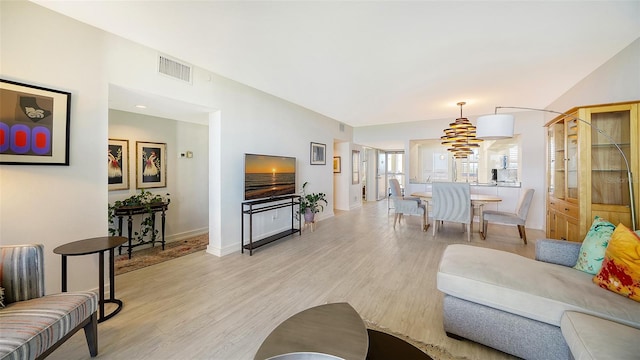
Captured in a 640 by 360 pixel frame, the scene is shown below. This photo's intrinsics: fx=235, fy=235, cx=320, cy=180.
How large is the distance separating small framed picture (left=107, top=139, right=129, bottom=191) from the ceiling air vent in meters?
1.68

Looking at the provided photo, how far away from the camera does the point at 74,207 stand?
2.17m

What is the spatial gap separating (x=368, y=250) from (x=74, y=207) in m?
3.50

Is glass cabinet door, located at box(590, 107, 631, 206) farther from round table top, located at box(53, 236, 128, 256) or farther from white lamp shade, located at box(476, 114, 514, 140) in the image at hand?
round table top, located at box(53, 236, 128, 256)

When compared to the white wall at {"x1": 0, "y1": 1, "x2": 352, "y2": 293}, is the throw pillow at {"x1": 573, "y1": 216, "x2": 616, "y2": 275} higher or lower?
lower

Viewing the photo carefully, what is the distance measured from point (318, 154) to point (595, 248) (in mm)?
4594

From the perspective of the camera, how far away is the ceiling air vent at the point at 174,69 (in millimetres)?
2723

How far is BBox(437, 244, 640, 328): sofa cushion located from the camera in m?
1.36

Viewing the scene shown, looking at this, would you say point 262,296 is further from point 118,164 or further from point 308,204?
point 118,164

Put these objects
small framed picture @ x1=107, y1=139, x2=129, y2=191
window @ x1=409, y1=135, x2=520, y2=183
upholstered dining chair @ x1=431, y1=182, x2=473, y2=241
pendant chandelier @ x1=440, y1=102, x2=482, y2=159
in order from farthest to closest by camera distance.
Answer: window @ x1=409, y1=135, x2=520, y2=183 < pendant chandelier @ x1=440, y1=102, x2=482, y2=159 < upholstered dining chair @ x1=431, y1=182, x2=473, y2=241 < small framed picture @ x1=107, y1=139, x2=129, y2=191

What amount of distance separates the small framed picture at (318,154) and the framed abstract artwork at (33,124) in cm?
398

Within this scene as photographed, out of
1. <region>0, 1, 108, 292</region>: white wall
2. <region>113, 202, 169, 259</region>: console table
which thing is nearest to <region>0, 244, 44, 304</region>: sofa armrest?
<region>0, 1, 108, 292</region>: white wall

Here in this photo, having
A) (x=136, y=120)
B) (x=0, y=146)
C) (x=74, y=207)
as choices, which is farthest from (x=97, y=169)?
(x=136, y=120)

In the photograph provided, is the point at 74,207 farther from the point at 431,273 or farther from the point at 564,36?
the point at 564,36

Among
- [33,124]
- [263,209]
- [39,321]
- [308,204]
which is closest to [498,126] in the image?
[263,209]
